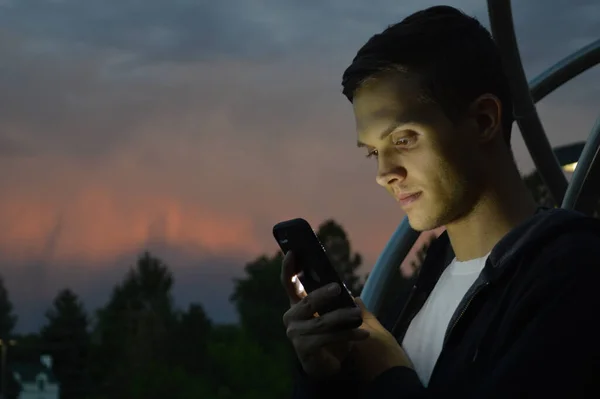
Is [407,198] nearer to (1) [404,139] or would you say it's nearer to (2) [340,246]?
(1) [404,139]

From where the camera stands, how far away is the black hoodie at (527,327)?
1688 mm

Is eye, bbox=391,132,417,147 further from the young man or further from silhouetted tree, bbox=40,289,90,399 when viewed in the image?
silhouetted tree, bbox=40,289,90,399

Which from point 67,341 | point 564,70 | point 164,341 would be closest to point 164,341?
point 164,341

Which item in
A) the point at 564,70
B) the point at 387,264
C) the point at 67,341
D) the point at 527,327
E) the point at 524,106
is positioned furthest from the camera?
the point at 67,341

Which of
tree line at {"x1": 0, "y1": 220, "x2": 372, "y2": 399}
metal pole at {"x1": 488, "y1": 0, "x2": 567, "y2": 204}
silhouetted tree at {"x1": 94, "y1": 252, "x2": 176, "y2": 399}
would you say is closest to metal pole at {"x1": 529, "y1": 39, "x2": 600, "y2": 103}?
metal pole at {"x1": 488, "y1": 0, "x2": 567, "y2": 204}

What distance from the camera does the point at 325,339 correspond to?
1.90 m

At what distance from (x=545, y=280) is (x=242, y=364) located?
191ft

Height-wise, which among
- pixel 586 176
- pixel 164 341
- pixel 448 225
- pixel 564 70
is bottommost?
pixel 448 225

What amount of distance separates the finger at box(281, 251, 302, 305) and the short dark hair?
353 mm

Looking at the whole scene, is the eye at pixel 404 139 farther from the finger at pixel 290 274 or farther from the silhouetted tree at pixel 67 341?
the silhouetted tree at pixel 67 341

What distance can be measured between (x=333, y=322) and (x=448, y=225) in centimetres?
33

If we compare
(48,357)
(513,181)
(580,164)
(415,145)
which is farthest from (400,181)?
(48,357)

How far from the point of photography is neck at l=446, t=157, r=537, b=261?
1988mm

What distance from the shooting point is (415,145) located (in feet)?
6.53
